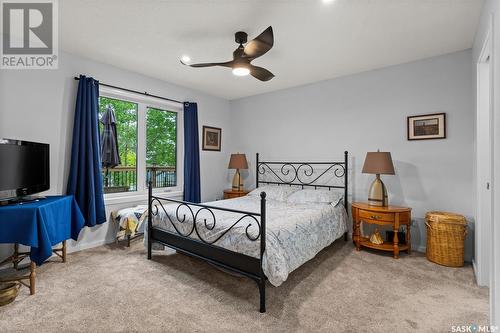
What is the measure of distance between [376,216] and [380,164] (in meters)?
0.68

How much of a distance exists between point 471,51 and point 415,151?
52.5 inches

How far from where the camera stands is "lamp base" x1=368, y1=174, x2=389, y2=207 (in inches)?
133

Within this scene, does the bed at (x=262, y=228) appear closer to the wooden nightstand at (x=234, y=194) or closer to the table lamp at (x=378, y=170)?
the table lamp at (x=378, y=170)

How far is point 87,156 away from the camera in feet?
10.8

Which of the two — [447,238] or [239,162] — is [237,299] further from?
[239,162]

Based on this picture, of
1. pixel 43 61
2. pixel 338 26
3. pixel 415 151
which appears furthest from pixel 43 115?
pixel 415 151

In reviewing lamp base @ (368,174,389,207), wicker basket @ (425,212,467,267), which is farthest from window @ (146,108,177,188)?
wicker basket @ (425,212,467,267)

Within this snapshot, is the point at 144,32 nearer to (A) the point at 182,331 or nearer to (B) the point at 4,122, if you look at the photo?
(B) the point at 4,122

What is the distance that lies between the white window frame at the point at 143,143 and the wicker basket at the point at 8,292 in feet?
5.04

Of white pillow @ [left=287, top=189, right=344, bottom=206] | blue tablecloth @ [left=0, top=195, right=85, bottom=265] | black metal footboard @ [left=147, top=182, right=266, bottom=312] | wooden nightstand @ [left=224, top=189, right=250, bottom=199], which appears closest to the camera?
black metal footboard @ [left=147, top=182, right=266, bottom=312]

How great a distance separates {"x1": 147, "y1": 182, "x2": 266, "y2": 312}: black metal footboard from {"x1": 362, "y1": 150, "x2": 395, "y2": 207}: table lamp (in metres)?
1.76

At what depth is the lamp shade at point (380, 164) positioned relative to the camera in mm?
3232

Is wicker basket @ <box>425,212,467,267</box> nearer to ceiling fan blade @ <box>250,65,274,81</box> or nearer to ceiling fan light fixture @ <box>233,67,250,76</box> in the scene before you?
ceiling fan blade @ <box>250,65,274,81</box>
